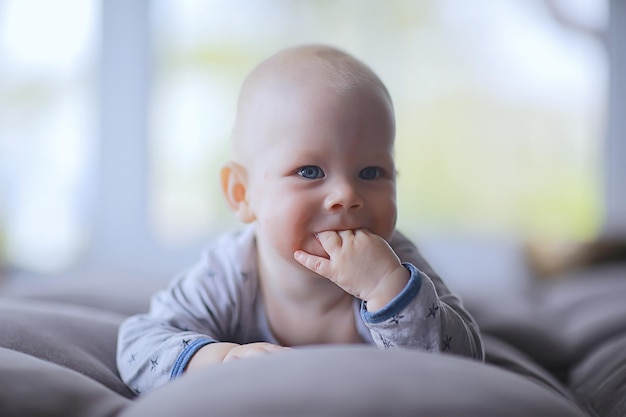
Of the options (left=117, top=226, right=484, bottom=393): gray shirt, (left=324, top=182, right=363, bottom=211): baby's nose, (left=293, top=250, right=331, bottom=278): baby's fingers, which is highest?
(left=324, top=182, right=363, bottom=211): baby's nose

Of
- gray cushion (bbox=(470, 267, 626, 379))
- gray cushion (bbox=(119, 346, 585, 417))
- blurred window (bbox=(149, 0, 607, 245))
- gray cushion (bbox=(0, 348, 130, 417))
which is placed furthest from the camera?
blurred window (bbox=(149, 0, 607, 245))

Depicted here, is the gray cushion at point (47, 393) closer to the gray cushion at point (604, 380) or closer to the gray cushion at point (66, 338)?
the gray cushion at point (66, 338)

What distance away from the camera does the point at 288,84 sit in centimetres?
108

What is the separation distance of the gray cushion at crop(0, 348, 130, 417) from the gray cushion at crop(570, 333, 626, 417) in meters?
0.61

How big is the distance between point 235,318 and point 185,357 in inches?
8.1

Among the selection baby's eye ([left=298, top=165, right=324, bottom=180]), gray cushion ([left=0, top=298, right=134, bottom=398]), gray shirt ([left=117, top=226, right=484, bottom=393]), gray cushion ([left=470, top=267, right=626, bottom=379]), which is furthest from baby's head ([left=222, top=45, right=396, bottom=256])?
gray cushion ([left=470, top=267, right=626, bottom=379])

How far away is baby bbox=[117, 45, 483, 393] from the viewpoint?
37.9 inches

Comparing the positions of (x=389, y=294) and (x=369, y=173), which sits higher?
(x=369, y=173)

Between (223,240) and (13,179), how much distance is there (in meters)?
2.87

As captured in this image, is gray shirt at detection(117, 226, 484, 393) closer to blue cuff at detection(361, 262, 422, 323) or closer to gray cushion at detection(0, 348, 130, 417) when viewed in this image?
blue cuff at detection(361, 262, 422, 323)


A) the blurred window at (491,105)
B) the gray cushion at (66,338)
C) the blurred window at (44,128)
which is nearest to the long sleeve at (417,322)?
the gray cushion at (66,338)

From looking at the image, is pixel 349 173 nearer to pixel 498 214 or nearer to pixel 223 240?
pixel 223 240

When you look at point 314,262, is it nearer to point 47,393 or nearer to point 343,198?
point 343,198

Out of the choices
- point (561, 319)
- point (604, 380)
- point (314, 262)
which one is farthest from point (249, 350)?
point (561, 319)
